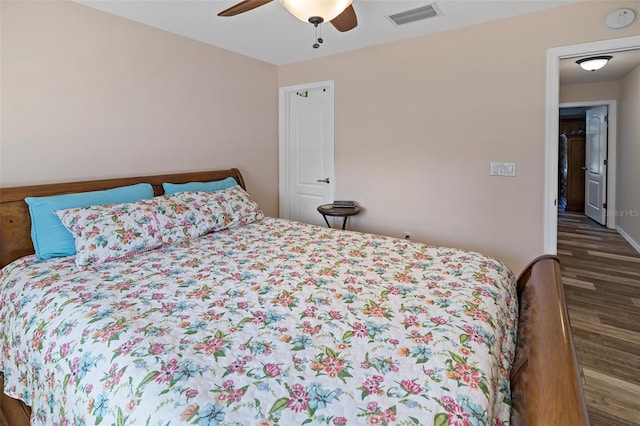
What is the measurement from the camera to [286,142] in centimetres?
412

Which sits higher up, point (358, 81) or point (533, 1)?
point (533, 1)

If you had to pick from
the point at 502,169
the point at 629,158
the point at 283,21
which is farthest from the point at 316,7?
the point at 629,158

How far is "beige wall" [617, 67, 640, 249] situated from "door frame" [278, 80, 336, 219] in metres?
3.85

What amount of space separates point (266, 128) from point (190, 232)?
1.94 metres

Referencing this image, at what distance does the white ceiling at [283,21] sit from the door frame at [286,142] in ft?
1.59

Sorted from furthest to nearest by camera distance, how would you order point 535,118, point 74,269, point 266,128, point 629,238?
point 629,238 < point 266,128 < point 535,118 < point 74,269

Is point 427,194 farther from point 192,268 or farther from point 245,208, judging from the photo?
point 192,268

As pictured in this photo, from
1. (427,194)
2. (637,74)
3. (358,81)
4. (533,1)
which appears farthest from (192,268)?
(637,74)

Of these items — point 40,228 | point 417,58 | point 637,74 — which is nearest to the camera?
point 40,228

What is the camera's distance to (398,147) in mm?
3352

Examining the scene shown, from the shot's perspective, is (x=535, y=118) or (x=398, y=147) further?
(x=398, y=147)

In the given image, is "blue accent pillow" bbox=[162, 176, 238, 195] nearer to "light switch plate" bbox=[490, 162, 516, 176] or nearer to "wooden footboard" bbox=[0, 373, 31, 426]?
"wooden footboard" bbox=[0, 373, 31, 426]

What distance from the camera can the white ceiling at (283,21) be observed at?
2.45 meters

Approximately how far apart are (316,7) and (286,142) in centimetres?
253
